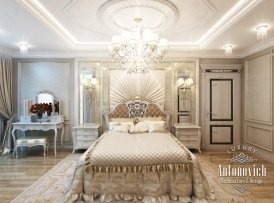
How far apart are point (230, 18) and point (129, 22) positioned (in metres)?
1.68

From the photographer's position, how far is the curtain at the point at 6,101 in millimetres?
5512

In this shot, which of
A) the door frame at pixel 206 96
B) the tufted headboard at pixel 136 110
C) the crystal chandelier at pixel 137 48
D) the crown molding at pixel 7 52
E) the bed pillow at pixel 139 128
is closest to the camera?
the crystal chandelier at pixel 137 48

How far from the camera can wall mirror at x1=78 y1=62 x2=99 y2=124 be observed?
19.8ft

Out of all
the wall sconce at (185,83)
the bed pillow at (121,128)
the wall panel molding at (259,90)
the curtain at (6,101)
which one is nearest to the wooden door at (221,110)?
the wall panel molding at (259,90)

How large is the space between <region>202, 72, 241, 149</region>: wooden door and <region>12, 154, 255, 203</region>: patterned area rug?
1871 millimetres

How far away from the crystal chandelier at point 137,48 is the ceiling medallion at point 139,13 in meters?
0.19

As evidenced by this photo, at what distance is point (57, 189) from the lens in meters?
3.29

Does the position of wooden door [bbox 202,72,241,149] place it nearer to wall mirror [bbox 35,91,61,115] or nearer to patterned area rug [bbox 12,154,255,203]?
patterned area rug [bbox 12,154,255,203]

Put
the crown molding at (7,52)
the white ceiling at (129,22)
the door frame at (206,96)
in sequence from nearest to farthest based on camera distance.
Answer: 1. the white ceiling at (129,22)
2. the crown molding at (7,52)
3. the door frame at (206,96)

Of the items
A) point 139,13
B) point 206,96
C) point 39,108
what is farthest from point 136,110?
point 139,13

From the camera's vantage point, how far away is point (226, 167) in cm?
441

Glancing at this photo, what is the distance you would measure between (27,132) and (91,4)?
4181 millimetres

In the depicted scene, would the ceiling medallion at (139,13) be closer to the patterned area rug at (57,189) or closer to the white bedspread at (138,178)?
the white bedspread at (138,178)

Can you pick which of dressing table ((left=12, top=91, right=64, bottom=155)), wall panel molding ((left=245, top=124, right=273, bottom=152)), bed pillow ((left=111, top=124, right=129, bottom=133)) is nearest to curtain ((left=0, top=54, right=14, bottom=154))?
dressing table ((left=12, top=91, right=64, bottom=155))
